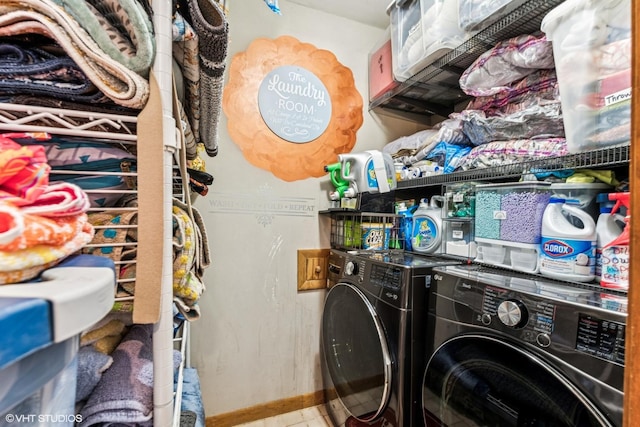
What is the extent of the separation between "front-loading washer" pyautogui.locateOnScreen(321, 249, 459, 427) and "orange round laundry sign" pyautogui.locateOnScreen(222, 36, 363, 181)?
2.33 ft

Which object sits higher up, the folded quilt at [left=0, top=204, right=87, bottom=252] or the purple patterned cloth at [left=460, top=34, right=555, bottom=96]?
the purple patterned cloth at [left=460, top=34, right=555, bottom=96]

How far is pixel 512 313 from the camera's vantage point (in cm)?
74

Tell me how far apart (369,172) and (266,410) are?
1.60m

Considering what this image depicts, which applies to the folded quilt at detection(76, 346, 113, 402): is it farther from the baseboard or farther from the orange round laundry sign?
the baseboard

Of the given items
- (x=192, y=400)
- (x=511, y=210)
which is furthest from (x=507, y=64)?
(x=192, y=400)

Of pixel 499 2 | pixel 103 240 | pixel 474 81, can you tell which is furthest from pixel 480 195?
pixel 103 240

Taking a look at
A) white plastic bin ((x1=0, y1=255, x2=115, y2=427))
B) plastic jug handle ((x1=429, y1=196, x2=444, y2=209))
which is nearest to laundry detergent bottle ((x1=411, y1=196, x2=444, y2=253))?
plastic jug handle ((x1=429, y1=196, x2=444, y2=209))

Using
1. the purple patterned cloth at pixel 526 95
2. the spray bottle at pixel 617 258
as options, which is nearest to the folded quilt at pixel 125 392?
the spray bottle at pixel 617 258

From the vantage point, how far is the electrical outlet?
181 centimetres

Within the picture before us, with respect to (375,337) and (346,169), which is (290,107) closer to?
(346,169)

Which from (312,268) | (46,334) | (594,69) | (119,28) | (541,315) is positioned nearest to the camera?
(46,334)

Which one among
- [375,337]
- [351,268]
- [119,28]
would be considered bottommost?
[375,337]

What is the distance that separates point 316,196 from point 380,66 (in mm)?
952

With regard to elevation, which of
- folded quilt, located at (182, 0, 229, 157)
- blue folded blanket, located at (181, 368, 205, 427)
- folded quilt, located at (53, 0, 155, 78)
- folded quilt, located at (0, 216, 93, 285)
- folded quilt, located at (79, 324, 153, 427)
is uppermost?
folded quilt, located at (182, 0, 229, 157)
